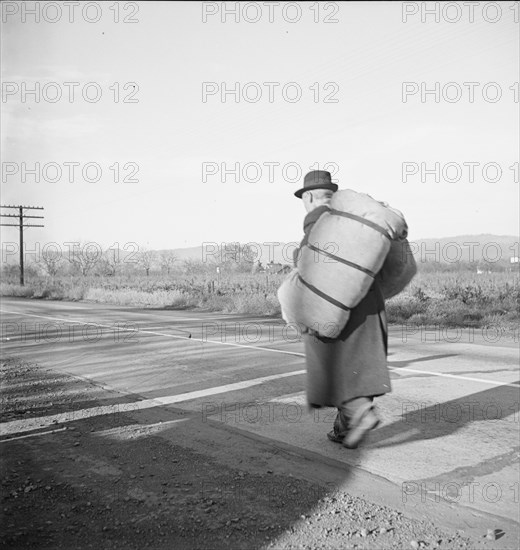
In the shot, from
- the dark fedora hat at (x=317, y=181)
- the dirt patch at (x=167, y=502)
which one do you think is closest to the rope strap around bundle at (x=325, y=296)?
the dark fedora hat at (x=317, y=181)

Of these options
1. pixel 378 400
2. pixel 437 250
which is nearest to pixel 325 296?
pixel 437 250

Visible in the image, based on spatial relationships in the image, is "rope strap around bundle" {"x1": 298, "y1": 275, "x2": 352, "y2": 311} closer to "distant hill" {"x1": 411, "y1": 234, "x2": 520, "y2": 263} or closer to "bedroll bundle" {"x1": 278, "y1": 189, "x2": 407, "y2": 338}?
"bedroll bundle" {"x1": 278, "y1": 189, "x2": 407, "y2": 338}

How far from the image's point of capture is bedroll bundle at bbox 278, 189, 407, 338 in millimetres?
1115

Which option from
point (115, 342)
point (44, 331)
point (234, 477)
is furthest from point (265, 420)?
point (44, 331)

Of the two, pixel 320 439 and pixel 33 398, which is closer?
pixel 320 439

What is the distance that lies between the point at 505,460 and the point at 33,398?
18.8 feet

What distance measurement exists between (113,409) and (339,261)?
20.3ft

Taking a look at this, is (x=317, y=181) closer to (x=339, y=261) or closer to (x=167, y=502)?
(x=339, y=261)

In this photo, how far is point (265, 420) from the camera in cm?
621

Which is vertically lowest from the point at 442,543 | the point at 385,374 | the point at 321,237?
the point at 442,543

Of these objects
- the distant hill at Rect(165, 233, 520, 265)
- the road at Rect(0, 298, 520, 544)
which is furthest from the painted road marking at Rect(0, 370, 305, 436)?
the distant hill at Rect(165, 233, 520, 265)

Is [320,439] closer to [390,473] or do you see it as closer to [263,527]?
[390,473]

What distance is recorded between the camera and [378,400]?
266 inches

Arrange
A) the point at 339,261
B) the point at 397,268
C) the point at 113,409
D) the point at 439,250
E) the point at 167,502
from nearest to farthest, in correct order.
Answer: the point at 339,261
the point at 397,268
the point at 167,502
the point at 439,250
the point at 113,409
